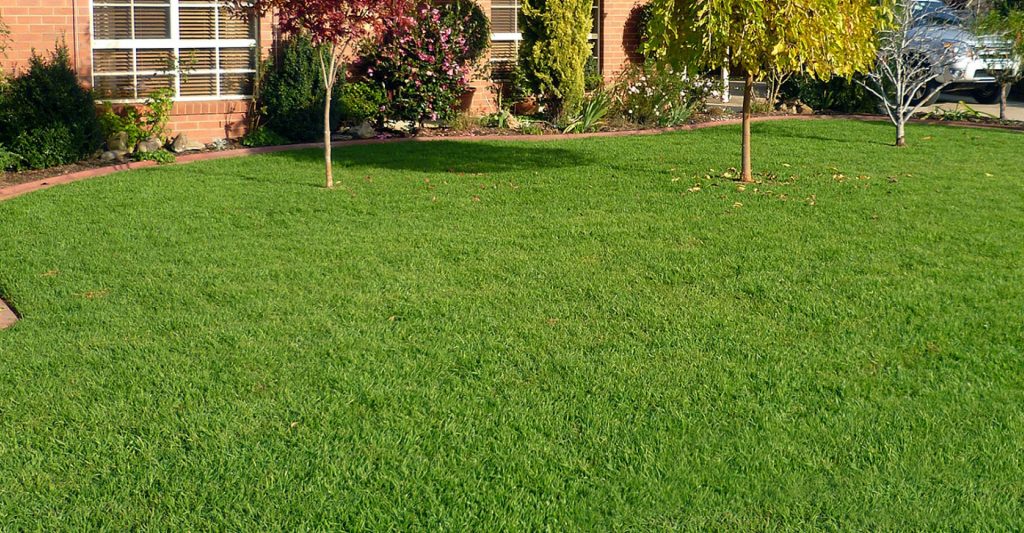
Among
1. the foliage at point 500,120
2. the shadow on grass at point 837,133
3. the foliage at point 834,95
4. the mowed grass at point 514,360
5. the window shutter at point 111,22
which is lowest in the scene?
the mowed grass at point 514,360

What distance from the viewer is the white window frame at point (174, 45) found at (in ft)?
42.2

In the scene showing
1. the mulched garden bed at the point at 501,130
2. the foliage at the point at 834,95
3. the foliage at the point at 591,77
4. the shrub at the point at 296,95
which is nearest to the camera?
the mulched garden bed at the point at 501,130

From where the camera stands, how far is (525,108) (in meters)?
16.7

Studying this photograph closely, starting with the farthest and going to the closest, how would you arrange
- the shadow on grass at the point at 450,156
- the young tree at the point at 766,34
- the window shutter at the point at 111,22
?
the window shutter at the point at 111,22, the shadow on grass at the point at 450,156, the young tree at the point at 766,34

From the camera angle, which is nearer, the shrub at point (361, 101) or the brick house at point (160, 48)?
the brick house at point (160, 48)

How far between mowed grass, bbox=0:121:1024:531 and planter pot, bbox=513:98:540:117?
22.7 feet

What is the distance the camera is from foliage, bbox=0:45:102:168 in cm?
1147

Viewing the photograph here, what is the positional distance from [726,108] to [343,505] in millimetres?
15666

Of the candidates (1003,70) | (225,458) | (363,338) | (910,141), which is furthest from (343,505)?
(1003,70)

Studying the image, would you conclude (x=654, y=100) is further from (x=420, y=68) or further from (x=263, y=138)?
(x=263, y=138)

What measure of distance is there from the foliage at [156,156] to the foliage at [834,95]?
413 inches

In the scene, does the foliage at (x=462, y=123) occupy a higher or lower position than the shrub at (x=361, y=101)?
lower

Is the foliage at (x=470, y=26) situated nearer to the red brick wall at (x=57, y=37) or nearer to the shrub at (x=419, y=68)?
the shrub at (x=419, y=68)

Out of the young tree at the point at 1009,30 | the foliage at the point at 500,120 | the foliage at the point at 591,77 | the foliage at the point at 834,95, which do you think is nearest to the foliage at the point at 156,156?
the foliage at the point at 500,120
